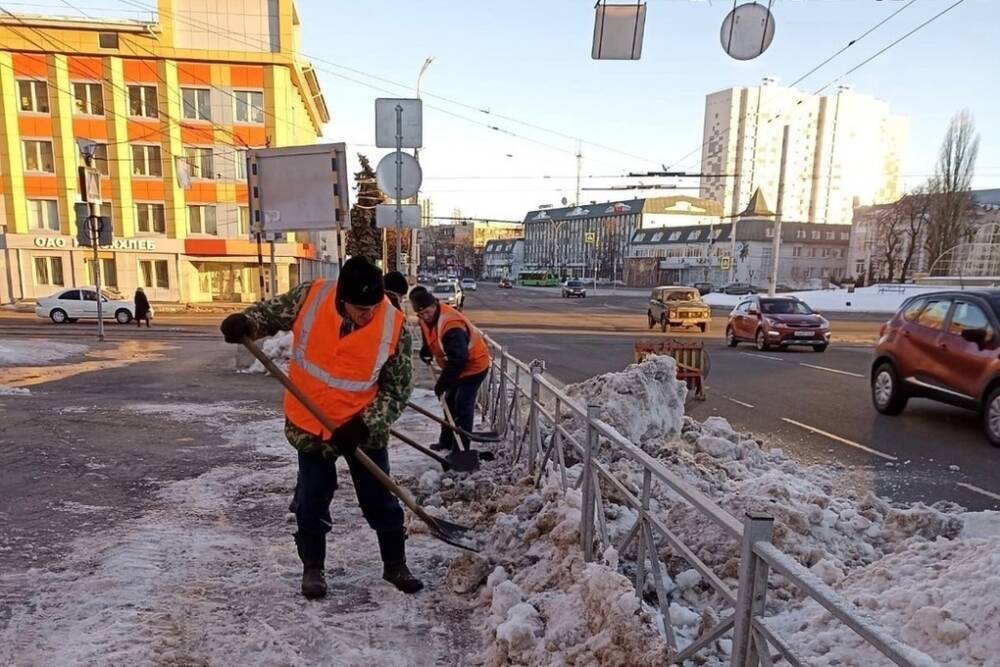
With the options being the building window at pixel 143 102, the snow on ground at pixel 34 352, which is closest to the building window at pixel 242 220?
the building window at pixel 143 102

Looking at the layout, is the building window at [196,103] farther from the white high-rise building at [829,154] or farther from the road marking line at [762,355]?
the white high-rise building at [829,154]

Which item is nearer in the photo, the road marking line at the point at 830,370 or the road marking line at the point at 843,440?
the road marking line at the point at 843,440

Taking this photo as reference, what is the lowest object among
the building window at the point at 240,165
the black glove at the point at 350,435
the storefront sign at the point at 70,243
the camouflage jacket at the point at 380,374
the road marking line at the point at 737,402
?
the road marking line at the point at 737,402

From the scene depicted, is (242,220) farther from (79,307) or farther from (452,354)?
(452,354)

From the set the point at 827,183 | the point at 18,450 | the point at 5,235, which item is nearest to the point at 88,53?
the point at 5,235

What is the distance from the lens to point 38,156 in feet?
98.8

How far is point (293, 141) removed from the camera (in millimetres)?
33219

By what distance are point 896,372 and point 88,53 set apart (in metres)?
36.0

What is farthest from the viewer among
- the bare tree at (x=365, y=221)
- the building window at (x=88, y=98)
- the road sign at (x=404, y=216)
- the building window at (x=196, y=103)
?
the bare tree at (x=365, y=221)

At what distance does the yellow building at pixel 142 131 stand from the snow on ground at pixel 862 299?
94.9ft

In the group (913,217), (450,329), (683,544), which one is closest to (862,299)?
(913,217)

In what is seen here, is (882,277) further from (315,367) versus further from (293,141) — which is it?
(315,367)

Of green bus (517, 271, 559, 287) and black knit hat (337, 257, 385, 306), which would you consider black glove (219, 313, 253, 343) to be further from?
green bus (517, 271, 559, 287)

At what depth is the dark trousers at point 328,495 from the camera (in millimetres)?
3131
